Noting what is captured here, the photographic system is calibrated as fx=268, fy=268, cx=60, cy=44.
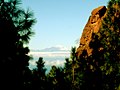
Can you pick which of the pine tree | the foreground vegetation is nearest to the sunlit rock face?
the foreground vegetation

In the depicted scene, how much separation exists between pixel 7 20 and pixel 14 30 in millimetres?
576

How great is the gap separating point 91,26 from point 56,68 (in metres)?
23.1

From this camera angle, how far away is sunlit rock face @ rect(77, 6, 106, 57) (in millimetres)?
69500

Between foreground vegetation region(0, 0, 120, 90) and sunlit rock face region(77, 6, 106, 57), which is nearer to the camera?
foreground vegetation region(0, 0, 120, 90)

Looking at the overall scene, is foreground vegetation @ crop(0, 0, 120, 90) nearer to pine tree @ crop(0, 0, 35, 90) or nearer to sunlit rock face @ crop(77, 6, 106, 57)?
pine tree @ crop(0, 0, 35, 90)

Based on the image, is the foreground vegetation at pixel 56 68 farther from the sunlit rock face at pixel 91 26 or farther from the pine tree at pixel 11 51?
the sunlit rock face at pixel 91 26

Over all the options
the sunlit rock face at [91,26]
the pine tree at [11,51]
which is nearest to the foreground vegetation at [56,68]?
the pine tree at [11,51]

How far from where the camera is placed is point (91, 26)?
72.1m

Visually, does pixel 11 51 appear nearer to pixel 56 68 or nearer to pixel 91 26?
pixel 56 68

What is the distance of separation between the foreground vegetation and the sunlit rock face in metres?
3.96

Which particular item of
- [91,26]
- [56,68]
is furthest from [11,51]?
[91,26]

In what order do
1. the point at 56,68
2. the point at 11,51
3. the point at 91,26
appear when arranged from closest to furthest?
the point at 11,51 < the point at 56,68 < the point at 91,26

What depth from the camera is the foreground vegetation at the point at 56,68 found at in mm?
12211

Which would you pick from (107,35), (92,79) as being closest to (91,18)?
(92,79)
